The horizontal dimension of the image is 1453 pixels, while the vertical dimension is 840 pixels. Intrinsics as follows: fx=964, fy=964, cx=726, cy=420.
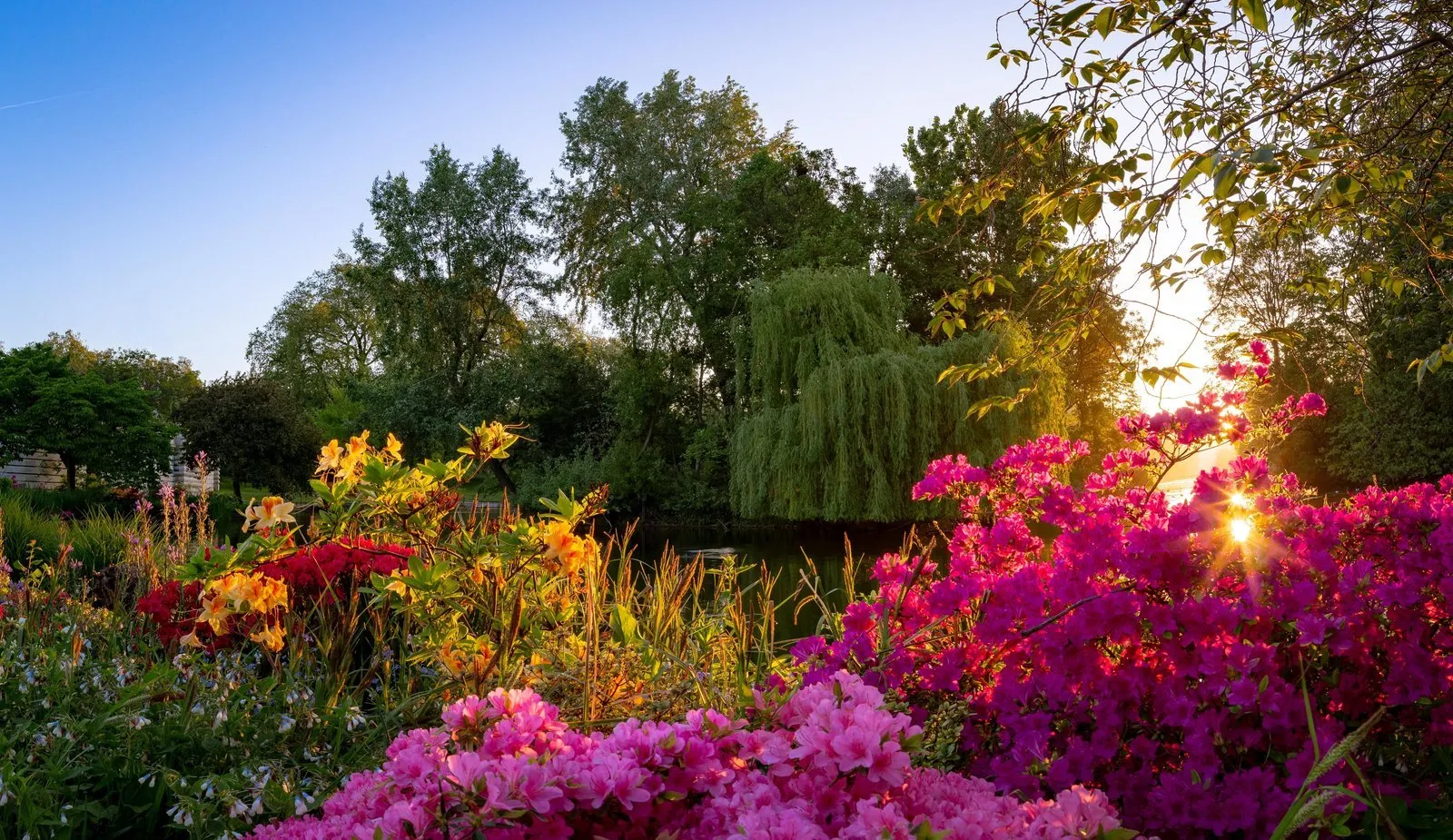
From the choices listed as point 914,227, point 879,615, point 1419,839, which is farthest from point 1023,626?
point 914,227

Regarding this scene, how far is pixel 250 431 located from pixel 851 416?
18.2 metres

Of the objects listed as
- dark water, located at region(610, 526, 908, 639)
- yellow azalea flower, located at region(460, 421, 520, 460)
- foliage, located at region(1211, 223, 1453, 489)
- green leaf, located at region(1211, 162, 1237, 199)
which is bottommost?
dark water, located at region(610, 526, 908, 639)

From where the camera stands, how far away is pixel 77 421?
823 inches

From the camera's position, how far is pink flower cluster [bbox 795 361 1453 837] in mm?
1885

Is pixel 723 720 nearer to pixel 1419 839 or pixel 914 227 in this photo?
pixel 1419 839

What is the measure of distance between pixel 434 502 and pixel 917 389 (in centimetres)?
1324

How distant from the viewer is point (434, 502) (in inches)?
114

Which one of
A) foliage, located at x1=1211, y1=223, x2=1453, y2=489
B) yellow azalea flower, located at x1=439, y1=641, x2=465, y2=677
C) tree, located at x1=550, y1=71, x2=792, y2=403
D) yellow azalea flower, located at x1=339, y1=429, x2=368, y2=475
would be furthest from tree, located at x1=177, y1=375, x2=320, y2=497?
yellow azalea flower, located at x1=439, y1=641, x2=465, y2=677

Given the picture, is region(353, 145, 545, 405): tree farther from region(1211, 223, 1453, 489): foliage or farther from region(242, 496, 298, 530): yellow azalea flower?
region(242, 496, 298, 530): yellow azalea flower

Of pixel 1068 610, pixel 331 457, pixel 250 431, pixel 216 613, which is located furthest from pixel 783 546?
pixel 250 431

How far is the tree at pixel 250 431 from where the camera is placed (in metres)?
25.8

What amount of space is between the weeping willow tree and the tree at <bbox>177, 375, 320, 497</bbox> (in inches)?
616

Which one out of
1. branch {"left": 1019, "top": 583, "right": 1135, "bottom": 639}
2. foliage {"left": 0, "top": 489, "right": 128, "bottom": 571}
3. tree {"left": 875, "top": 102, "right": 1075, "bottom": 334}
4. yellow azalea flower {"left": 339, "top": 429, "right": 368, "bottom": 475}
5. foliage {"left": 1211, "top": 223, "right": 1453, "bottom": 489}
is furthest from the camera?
tree {"left": 875, "top": 102, "right": 1075, "bottom": 334}

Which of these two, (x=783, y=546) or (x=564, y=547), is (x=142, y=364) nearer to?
(x=783, y=546)
